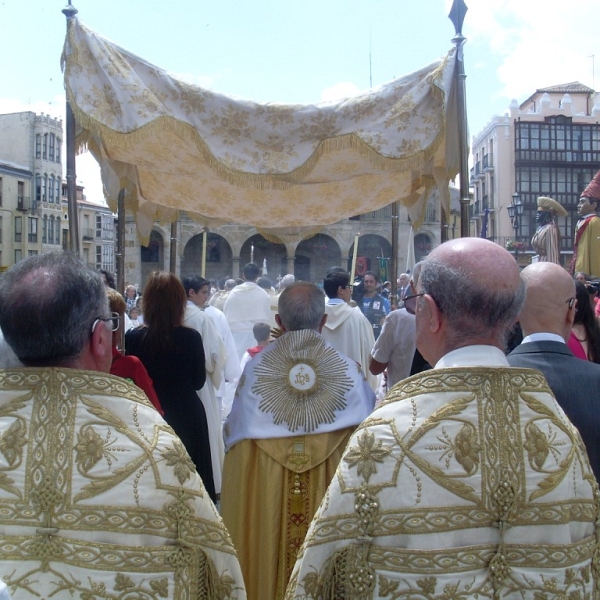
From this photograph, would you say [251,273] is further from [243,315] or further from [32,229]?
[32,229]

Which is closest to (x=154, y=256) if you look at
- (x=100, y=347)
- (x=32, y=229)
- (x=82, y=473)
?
(x=32, y=229)

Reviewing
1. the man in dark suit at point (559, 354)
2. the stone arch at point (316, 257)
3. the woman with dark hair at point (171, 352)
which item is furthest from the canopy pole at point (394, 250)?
the stone arch at point (316, 257)

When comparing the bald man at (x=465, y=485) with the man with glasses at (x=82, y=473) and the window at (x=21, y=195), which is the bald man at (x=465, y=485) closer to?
the man with glasses at (x=82, y=473)

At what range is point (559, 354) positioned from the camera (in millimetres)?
2805

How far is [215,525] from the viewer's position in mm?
1935

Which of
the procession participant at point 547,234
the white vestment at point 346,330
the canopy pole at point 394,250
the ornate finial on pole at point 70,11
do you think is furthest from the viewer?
the procession participant at point 547,234

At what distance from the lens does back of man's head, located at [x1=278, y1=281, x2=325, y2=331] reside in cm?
380

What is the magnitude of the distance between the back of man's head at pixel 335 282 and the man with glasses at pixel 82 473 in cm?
465

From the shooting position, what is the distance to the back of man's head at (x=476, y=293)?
194 cm

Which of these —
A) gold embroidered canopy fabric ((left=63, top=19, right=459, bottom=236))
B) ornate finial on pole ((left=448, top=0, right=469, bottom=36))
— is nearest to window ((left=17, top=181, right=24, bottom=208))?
gold embroidered canopy fabric ((left=63, top=19, right=459, bottom=236))

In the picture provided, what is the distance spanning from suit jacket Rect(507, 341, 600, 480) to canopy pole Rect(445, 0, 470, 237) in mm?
2066

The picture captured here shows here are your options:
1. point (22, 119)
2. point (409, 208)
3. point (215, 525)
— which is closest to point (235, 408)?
point (215, 525)

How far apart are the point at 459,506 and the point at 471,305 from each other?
500 mm

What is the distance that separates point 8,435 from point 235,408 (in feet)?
6.59
